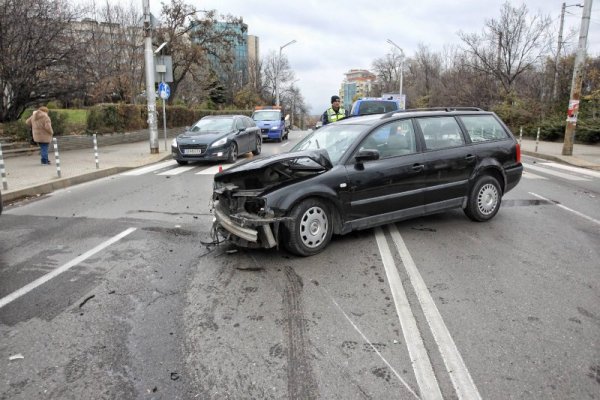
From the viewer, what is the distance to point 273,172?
5.27 m

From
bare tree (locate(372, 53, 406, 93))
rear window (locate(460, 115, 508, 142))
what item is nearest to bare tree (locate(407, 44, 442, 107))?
bare tree (locate(372, 53, 406, 93))

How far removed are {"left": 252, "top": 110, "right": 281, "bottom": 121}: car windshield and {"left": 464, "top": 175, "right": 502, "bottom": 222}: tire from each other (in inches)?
755

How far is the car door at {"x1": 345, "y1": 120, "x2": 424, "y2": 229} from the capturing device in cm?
550

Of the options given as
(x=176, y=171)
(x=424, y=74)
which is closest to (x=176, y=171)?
(x=176, y=171)

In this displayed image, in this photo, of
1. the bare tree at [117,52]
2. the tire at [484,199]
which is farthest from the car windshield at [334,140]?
the bare tree at [117,52]

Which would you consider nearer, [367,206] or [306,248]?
[306,248]

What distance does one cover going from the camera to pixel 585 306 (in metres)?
3.90

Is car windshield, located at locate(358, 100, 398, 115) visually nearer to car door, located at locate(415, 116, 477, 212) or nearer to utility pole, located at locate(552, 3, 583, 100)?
car door, located at locate(415, 116, 477, 212)

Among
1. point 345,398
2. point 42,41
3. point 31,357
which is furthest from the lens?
point 42,41

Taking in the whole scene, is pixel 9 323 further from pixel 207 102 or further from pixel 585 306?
pixel 207 102

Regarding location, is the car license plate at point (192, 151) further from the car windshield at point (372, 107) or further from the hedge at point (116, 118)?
the hedge at point (116, 118)

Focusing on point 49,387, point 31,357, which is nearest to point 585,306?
A: point 49,387

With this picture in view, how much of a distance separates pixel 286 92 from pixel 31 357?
3013 inches

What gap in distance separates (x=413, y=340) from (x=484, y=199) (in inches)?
156
